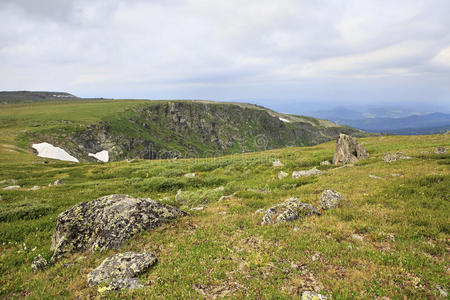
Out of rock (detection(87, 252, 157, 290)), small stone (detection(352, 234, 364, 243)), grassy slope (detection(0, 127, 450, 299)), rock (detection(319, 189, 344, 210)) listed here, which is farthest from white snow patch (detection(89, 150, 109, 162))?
small stone (detection(352, 234, 364, 243))

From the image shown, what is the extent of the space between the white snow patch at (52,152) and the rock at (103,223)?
281ft

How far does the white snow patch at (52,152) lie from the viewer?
251 feet

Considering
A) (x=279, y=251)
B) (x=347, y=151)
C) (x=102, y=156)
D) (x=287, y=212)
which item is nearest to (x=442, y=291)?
(x=279, y=251)

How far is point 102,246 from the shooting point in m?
9.71

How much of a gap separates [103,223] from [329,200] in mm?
12137

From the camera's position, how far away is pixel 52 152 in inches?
3110

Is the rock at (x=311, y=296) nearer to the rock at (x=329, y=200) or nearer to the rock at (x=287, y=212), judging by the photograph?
the rock at (x=287, y=212)

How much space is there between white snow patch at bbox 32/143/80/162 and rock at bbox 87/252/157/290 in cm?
8980

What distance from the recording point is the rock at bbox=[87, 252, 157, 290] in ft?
23.4

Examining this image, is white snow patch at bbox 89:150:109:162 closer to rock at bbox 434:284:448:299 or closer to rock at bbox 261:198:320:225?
rock at bbox 261:198:320:225

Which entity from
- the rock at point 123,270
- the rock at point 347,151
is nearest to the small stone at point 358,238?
the rock at point 123,270

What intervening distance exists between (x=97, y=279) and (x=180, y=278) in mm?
3048

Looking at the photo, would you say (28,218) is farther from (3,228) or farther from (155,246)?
(155,246)

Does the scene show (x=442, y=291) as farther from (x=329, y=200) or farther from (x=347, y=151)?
(x=347, y=151)
